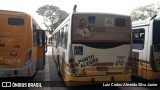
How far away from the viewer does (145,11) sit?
161ft

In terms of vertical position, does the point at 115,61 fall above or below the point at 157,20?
below

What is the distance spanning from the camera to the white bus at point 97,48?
8664 millimetres

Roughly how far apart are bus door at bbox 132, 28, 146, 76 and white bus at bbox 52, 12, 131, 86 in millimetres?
1679

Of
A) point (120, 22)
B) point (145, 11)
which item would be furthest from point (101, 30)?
point (145, 11)

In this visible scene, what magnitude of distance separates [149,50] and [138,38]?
4.62 feet

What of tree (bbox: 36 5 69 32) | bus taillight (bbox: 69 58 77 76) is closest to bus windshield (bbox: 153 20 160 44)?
bus taillight (bbox: 69 58 77 76)

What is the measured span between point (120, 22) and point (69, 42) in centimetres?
176

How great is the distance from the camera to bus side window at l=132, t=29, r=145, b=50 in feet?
35.1

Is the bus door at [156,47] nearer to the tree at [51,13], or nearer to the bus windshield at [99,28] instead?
the bus windshield at [99,28]

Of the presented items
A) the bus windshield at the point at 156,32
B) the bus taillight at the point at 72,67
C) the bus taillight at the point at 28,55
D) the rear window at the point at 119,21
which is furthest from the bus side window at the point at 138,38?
the bus taillight at the point at 28,55

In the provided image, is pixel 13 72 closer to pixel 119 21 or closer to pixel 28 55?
pixel 28 55

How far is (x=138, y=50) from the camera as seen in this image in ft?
36.0

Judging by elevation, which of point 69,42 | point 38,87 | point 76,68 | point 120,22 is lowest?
point 38,87

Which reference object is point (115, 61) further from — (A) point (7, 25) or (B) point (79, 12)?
(A) point (7, 25)
